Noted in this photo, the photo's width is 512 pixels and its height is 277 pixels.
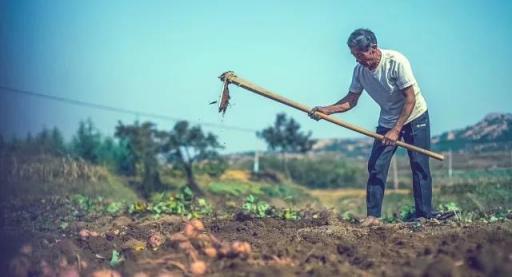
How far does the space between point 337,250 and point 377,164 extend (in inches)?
92.7

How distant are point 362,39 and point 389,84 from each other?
509mm

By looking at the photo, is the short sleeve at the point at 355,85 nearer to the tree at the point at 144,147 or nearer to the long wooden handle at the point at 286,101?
the long wooden handle at the point at 286,101

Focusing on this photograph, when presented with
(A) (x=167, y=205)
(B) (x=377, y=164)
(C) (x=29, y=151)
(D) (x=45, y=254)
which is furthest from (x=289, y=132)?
(D) (x=45, y=254)

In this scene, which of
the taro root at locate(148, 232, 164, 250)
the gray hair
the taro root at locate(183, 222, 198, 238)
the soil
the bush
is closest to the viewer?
the soil

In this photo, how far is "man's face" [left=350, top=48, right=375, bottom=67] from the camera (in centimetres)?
614

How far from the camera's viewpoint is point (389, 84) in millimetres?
6258

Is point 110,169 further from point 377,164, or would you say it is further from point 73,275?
point 73,275

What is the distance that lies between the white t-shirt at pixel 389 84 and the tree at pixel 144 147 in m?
13.9

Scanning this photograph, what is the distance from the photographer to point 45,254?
4.75 meters

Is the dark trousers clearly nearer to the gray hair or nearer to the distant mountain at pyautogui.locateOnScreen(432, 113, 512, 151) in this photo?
the gray hair

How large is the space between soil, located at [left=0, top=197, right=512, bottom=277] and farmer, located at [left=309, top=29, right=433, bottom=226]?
2.16 feet

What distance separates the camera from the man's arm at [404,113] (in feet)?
20.1

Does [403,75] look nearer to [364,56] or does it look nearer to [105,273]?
[364,56]

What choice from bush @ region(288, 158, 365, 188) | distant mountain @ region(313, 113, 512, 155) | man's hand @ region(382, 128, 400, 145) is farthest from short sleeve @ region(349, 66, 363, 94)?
bush @ region(288, 158, 365, 188)
